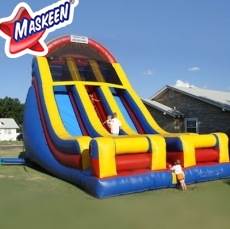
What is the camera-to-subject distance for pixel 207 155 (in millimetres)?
7309

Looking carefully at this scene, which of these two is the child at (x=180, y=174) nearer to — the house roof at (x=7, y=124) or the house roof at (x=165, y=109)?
the house roof at (x=165, y=109)

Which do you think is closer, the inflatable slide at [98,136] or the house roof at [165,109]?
the inflatable slide at [98,136]

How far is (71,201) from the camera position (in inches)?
216

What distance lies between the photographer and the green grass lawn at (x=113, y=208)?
14.3 ft

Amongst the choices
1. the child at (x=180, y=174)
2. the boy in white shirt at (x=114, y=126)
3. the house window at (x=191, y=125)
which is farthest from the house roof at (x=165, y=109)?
the child at (x=180, y=174)

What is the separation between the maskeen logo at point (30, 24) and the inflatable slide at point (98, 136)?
554mm

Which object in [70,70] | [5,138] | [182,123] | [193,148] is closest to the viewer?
[193,148]

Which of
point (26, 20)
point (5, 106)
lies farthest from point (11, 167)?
point (5, 106)

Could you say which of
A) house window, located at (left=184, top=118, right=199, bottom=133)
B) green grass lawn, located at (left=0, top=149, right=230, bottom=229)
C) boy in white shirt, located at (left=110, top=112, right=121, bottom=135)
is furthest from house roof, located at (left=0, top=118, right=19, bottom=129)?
green grass lawn, located at (left=0, top=149, right=230, bottom=229)

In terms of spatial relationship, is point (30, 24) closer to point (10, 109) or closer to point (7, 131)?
point (7, 131)

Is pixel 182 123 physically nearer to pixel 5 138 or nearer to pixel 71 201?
pixel 71 201

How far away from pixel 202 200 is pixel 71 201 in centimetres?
221

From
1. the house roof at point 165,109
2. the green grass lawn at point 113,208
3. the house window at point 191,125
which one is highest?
the house roof at point 165,109

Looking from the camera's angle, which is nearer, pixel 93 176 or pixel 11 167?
pixel 93 176
